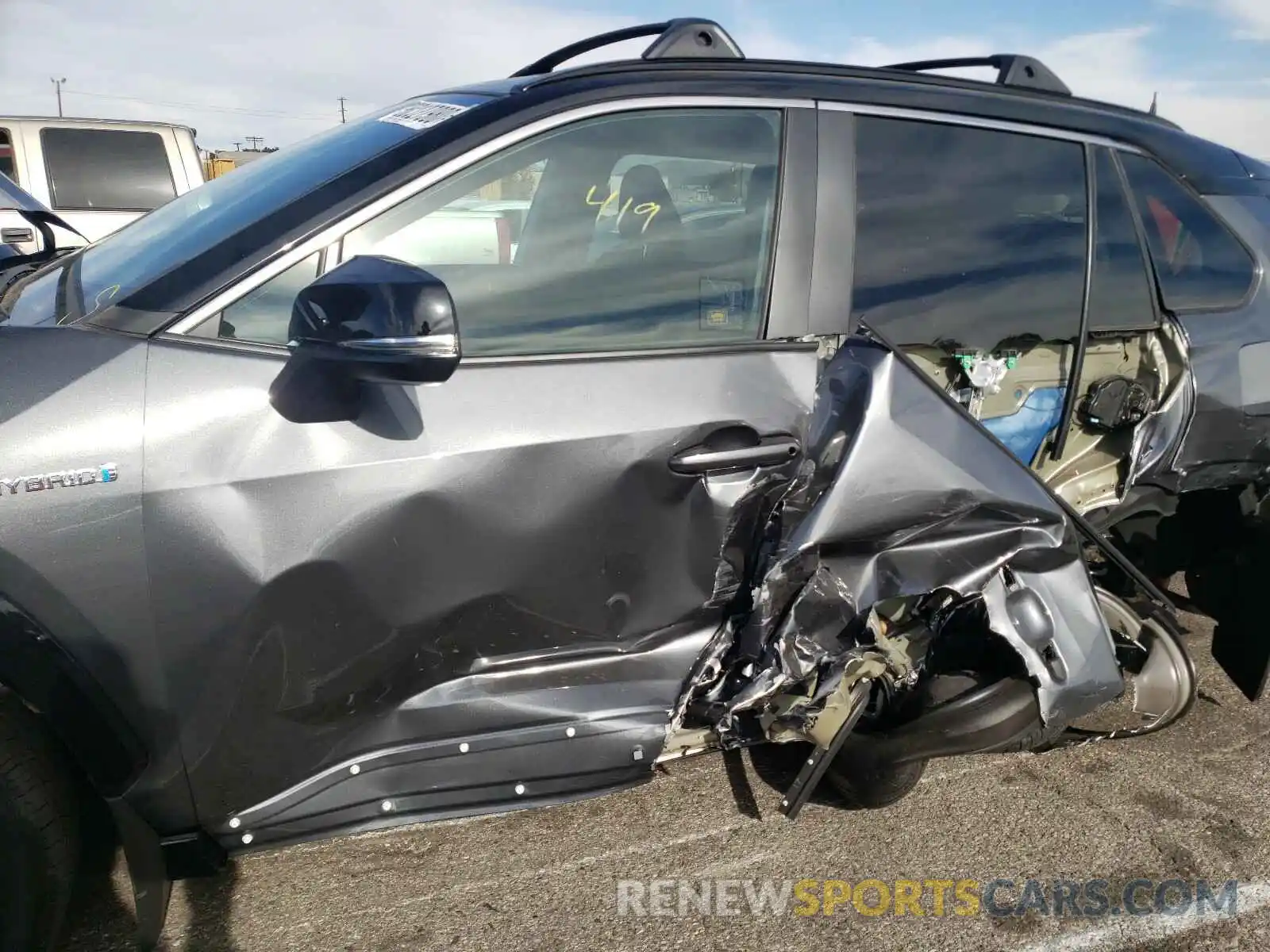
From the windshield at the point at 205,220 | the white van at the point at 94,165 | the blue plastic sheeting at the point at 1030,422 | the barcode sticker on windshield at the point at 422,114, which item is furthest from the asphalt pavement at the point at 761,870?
the white van at the point at 94,165

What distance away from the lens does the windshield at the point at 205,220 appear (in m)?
2.05

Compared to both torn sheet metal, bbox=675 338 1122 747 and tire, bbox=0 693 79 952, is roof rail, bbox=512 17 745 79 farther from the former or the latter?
tire, bbox=0 693 79 952

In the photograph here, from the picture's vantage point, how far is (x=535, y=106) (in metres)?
2.15

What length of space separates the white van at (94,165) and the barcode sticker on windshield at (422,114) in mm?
6640

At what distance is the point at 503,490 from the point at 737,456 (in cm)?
52

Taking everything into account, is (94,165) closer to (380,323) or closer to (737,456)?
(380,323)

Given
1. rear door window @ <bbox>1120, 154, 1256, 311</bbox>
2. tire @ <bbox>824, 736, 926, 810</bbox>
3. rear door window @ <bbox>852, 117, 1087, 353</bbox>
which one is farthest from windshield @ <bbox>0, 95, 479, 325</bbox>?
rear door window @ <bbox>1120, 154, 1256, 311</bbox>

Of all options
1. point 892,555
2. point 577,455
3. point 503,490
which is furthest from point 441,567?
point 892,555

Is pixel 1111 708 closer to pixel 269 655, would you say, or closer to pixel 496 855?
pixel 496 855

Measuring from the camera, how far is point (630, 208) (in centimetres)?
230

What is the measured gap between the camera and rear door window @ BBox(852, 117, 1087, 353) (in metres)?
2.45

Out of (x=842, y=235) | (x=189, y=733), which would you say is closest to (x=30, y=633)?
(x=189, y=733)

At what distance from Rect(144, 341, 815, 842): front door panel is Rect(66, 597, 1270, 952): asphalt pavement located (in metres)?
0.38

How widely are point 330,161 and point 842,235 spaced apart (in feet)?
3.97
